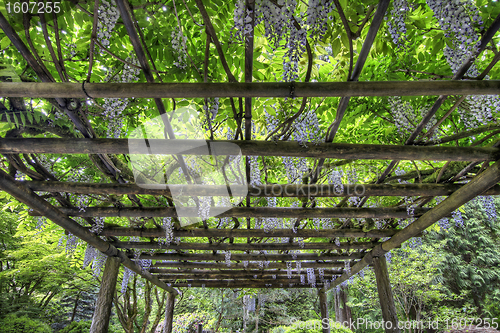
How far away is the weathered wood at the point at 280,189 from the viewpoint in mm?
2650

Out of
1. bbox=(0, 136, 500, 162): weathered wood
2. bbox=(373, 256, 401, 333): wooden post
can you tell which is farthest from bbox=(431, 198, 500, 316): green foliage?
bbox=(0, 136, 500, 162): weathered wood

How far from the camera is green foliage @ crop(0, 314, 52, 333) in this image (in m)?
5.68

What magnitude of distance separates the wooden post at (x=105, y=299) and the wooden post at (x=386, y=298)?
4645 millimetres

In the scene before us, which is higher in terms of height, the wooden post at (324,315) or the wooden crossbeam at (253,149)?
the wooden crossbeam at (253,149)

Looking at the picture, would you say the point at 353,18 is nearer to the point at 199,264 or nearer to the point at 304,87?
the point at 304,87

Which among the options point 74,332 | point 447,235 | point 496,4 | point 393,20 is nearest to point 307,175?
point 393,20

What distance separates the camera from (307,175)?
2836 millimetres

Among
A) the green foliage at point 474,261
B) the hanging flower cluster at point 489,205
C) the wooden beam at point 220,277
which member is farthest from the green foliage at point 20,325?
the green foliage at point 474,261

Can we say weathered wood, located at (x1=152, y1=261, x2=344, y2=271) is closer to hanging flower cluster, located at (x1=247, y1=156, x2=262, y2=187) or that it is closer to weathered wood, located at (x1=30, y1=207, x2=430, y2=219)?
weathered wood, located at (x1=30, y1=207, x2=430, y2=219)

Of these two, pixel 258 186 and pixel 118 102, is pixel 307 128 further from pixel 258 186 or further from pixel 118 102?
pixel 118 102

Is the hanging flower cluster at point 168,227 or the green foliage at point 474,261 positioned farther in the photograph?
the green foliage at point 474,261

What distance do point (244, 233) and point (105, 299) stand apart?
268 cm

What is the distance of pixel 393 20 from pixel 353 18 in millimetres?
377

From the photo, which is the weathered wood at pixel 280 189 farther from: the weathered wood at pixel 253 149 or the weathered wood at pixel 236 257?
the weathered wood at pixel 236 257
